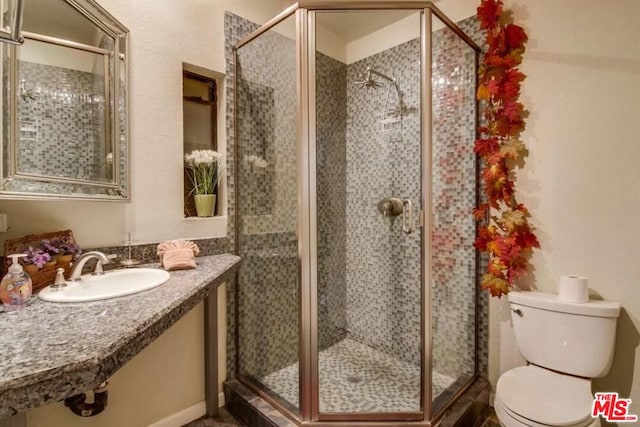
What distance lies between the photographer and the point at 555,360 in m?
1.57

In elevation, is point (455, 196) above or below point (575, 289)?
above

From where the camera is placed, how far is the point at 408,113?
1987 millimetres

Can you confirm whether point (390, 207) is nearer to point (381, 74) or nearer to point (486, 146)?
point (486, 146)

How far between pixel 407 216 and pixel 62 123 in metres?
1.82

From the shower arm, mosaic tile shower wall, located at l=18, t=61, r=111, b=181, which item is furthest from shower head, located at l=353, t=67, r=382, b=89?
mosaic tile shower wall, located at l=18, t=61, r=111, b=181

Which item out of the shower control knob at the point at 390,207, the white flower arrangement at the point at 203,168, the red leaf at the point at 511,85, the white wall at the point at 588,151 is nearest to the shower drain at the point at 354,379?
the shower control knob at the point at 390,207

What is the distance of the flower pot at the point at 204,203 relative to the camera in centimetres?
185

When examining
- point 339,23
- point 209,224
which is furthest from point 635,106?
point 209,224

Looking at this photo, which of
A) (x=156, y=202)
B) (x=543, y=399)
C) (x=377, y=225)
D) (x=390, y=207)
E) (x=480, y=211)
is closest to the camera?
(x=543, y=399)

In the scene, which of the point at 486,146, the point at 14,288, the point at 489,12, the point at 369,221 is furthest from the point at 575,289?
the point at 14,288

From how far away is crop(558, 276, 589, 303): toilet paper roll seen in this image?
5.09ft

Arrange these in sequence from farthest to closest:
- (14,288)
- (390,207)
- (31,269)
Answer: (390,207) → (31,269) → (14,288)

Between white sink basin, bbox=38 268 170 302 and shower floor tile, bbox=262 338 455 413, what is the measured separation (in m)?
0.85

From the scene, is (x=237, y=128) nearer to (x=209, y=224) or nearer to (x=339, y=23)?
(x=209, y=224)
